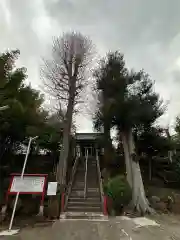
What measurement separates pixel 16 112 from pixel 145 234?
31.2 ft

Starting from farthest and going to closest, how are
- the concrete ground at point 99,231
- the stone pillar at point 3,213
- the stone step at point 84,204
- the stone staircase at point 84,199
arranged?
the stone step at point 84,204 < the stone staircase at point 84,199 < the stone pillar at point 3,213 < the concrete ground at point 99,231

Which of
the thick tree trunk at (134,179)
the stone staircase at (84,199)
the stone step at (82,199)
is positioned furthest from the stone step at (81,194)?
the thick tree trunk at (134,179)

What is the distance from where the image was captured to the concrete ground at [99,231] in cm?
746

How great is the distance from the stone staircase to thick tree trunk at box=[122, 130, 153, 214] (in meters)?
2.25

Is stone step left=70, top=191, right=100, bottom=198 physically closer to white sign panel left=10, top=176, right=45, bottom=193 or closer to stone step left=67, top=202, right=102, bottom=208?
stone step left=67, top=202, right=102, bottom=208

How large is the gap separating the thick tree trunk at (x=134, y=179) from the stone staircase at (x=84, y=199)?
2253 mm

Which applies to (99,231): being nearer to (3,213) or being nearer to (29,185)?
(29,185)

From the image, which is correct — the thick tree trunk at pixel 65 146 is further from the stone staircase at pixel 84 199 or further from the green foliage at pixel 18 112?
the green foliage at pixel 18 112

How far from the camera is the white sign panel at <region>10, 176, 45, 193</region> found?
33.0ft

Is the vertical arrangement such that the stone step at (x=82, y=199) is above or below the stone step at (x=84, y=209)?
above

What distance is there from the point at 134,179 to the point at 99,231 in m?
6.33

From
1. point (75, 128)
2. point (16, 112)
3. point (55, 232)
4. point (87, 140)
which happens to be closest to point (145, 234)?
point (55, 232)

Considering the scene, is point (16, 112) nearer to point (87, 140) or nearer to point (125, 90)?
point (125, 90)

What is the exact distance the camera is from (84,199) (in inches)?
475
